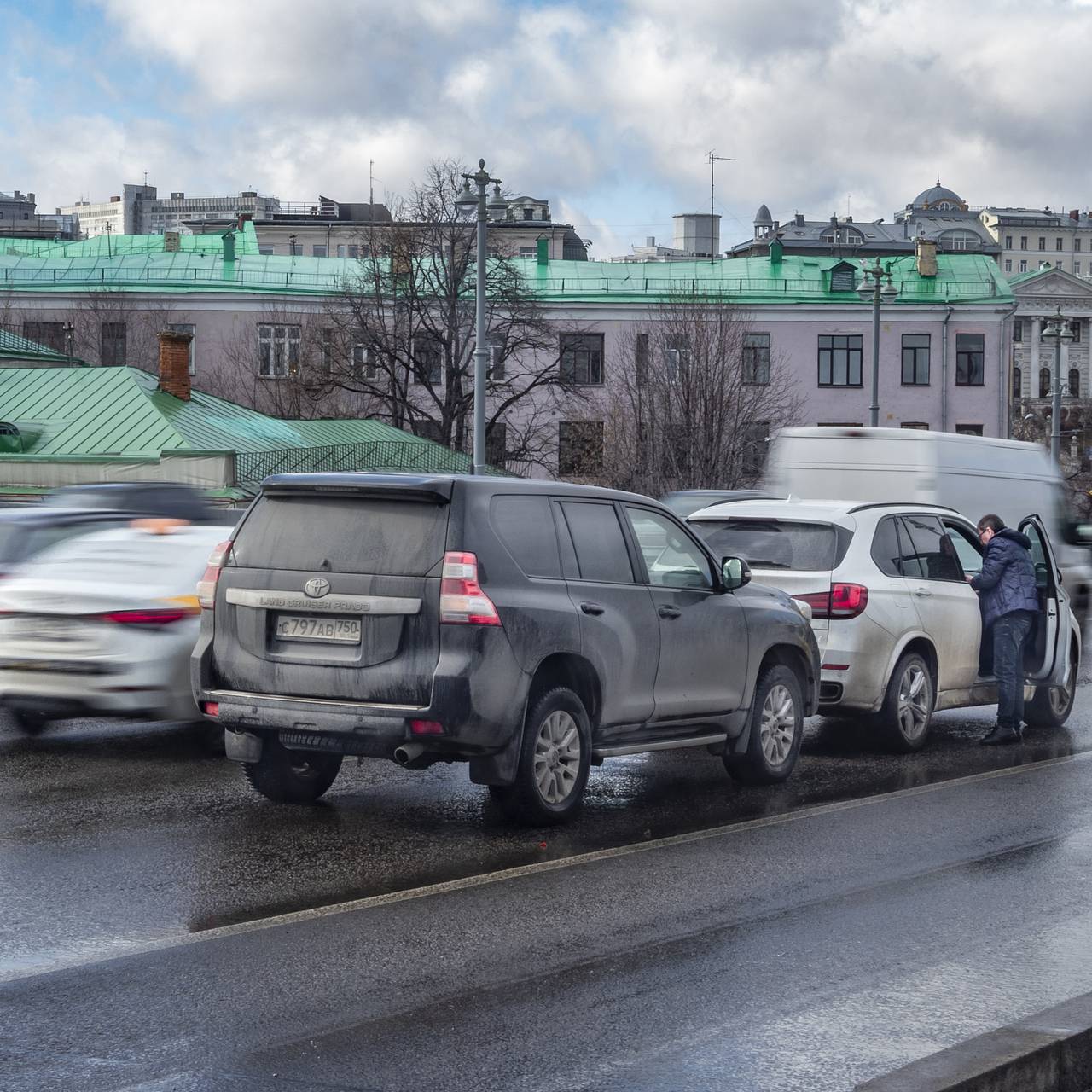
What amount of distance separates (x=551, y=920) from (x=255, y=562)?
2.68m

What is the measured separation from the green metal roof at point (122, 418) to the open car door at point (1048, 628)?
30644 mm

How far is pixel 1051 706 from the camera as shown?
13.4 meters

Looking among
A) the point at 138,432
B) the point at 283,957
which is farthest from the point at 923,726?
the point at 138,432

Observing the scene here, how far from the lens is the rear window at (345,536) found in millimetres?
8000

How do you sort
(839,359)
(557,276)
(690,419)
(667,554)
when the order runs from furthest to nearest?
(557,276) < (839,359) < (690,419) < (667,554)

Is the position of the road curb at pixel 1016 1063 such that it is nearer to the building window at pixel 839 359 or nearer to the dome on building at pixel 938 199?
the building window at pixel 839 359

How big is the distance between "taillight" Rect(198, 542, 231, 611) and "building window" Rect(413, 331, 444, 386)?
49.2 metres

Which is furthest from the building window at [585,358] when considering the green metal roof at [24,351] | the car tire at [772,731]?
the car tire at [772,731]

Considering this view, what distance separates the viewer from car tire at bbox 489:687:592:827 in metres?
8.20

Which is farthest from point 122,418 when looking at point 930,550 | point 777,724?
point 777,724

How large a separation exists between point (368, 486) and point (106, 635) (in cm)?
318

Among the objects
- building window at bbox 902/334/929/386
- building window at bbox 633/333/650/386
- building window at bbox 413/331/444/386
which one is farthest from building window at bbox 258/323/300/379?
building window at bbox 902/334/929/386

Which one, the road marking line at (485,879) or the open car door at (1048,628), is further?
the open car door at (1048,628)

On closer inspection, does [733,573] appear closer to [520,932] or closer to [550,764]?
[550,764]
